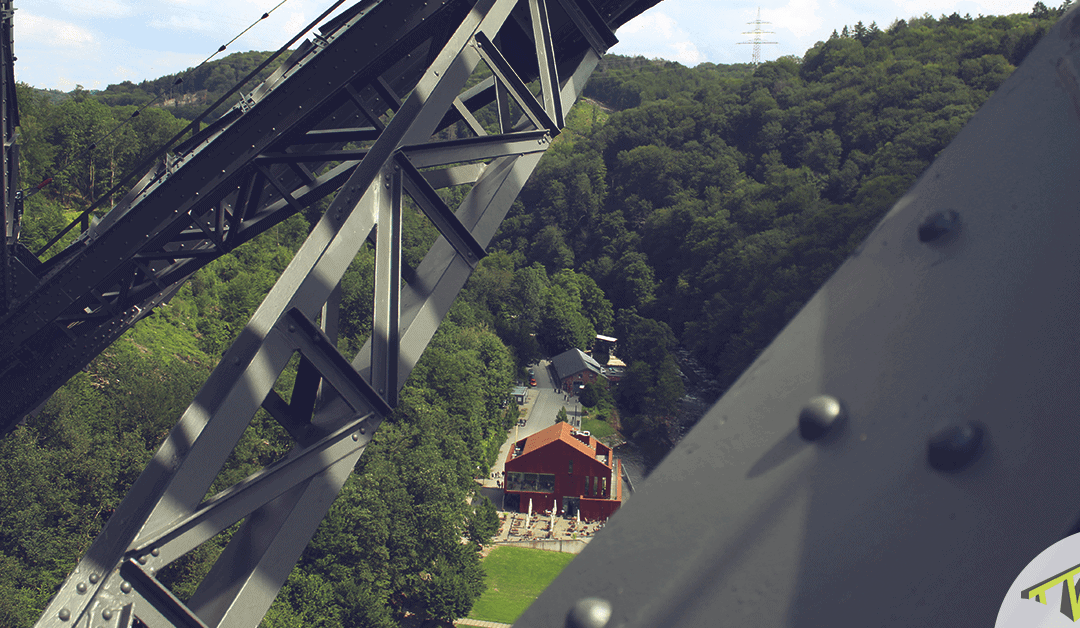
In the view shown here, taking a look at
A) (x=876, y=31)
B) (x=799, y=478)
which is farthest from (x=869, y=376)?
(x=876, y=31)

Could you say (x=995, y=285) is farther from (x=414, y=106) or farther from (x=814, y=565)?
(x=414, y=106)

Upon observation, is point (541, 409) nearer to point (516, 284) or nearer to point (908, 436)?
point (516, 284)

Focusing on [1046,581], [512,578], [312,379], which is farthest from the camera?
[512,578]

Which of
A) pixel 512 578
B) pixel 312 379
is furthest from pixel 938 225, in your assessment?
pixel 512 578

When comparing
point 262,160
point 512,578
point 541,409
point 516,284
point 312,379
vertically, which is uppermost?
point 516,284

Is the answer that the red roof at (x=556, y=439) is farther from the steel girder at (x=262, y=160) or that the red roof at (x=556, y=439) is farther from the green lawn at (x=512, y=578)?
the steel girder at (x=262, y=160)
